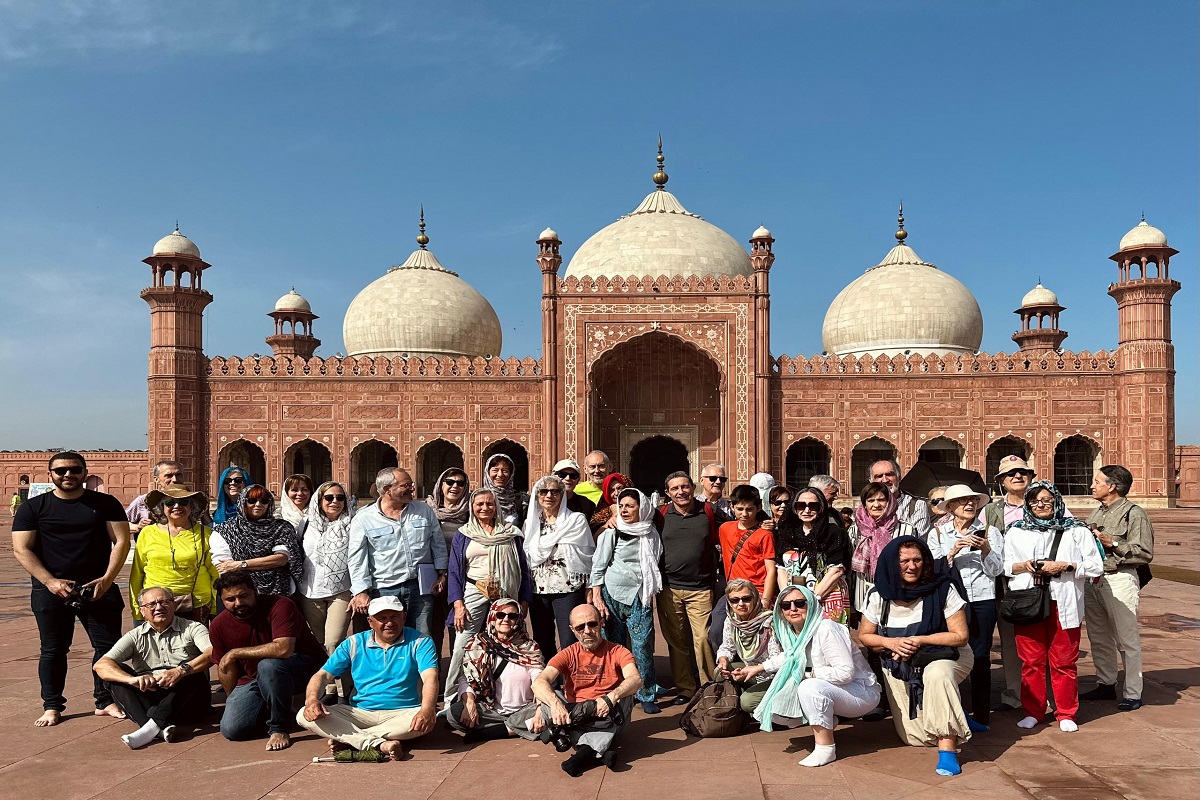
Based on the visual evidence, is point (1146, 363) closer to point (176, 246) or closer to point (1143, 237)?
point (1143, 237)

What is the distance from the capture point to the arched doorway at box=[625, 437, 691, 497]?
67.3ft

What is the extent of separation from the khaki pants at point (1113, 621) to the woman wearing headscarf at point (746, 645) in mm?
1946

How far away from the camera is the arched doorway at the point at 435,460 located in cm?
2126

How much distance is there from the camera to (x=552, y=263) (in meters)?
18.9

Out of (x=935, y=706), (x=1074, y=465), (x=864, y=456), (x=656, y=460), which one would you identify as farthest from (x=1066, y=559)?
(x=1074, y=465)

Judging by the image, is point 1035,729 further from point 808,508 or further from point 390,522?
point 390,522

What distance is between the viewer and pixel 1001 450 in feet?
67.3

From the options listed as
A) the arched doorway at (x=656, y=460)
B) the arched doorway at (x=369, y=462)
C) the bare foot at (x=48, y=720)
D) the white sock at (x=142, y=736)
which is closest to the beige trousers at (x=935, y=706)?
the white sock at (x=142, y=736)

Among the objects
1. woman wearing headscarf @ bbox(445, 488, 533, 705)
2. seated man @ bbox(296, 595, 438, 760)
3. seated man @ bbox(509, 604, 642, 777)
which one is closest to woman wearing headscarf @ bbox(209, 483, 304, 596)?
seated man @ bbox(296, 595, 438, 760)

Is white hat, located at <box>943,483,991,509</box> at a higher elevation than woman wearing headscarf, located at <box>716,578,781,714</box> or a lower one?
higher

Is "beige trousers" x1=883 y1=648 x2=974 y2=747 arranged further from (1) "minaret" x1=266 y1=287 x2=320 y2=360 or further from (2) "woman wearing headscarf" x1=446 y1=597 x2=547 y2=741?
(1) "minaret" x1=266 y1=287 x2=320 y2=360

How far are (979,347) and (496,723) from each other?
906 inches

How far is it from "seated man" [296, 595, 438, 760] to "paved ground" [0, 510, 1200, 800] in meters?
0.13

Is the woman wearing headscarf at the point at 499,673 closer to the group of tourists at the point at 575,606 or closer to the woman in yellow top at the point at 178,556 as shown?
the group of tourists at the point at 575,606
